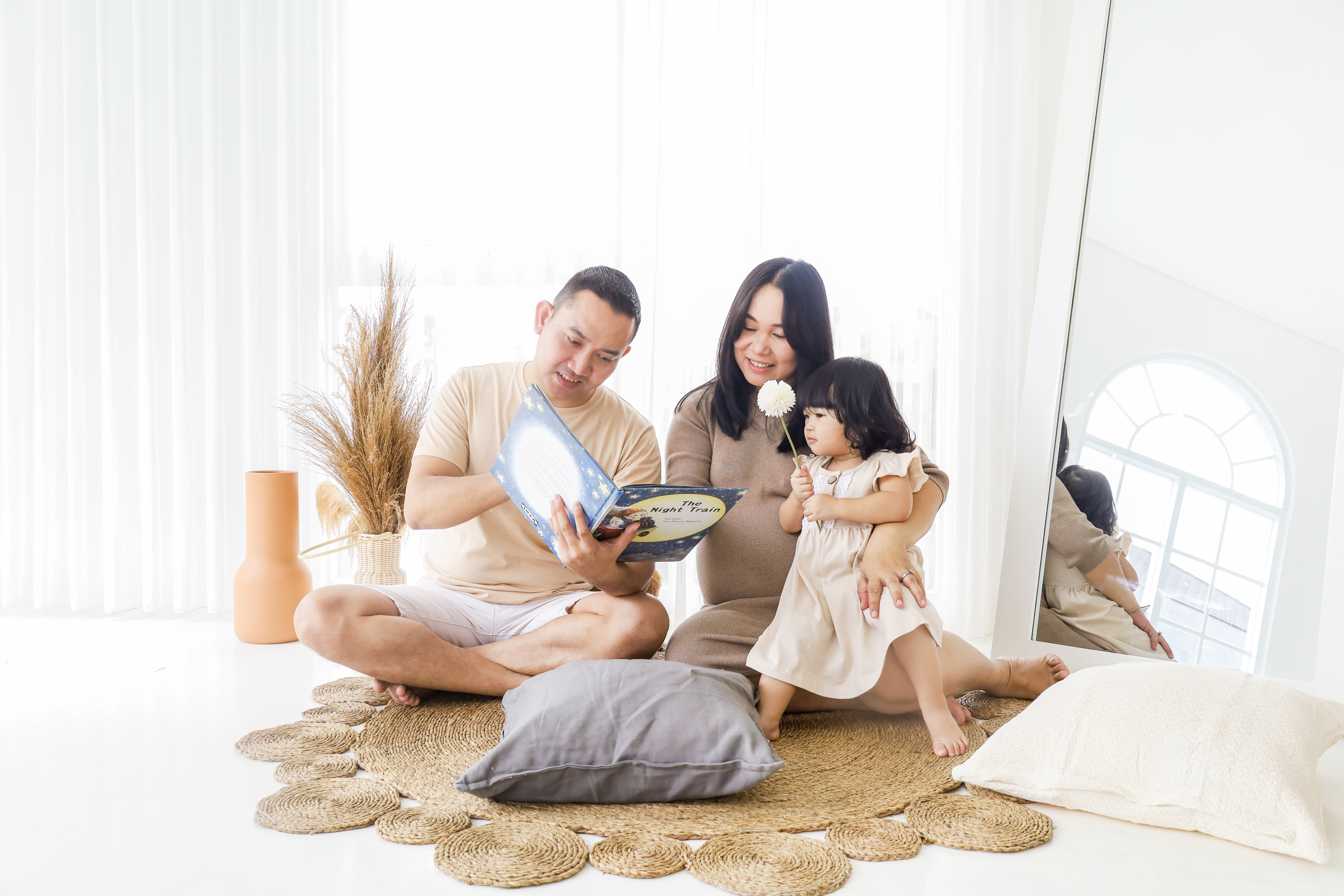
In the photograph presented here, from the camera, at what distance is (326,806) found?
1.34 metres

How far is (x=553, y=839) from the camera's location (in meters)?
1.23

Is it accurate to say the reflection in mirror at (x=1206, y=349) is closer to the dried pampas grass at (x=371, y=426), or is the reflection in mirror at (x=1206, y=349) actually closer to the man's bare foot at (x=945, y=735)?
the man's bare foot at (x=945, y=735)

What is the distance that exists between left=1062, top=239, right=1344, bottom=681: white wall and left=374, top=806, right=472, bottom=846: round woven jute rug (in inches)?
70.0

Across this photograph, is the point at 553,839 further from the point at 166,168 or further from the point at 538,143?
the point at 166,168

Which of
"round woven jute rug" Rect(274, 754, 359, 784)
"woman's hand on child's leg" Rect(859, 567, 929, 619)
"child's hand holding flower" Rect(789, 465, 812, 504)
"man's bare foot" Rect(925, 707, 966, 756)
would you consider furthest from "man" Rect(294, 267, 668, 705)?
"man's bare foot" Rect(925, 707, 966, 756)

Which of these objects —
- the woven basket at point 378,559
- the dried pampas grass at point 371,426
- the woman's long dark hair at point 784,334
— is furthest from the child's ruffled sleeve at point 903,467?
the woven basket at point 378,559

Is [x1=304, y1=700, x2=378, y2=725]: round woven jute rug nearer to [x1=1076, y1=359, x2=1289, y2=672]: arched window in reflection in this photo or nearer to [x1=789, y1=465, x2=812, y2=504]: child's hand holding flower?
[x1=789, y1=465, x2=812, y2=504]: child's hand holding flower

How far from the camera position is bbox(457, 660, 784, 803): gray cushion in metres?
1.32

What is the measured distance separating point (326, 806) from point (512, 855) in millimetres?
363

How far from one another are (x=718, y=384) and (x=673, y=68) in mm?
1500

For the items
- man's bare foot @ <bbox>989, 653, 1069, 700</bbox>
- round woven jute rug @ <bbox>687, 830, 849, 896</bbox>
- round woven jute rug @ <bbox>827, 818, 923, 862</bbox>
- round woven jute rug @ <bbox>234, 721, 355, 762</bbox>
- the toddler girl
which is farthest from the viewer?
man's bare foot @ <bbox>989, 653, 1069, 700</bbox>

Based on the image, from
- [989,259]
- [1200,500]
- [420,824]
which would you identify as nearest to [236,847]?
[420,824]

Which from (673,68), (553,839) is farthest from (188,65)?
(553,839)

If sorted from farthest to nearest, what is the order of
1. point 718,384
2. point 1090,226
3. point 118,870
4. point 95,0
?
point 95,0 → point 1090,226 → point 718,384 → point 118,870
